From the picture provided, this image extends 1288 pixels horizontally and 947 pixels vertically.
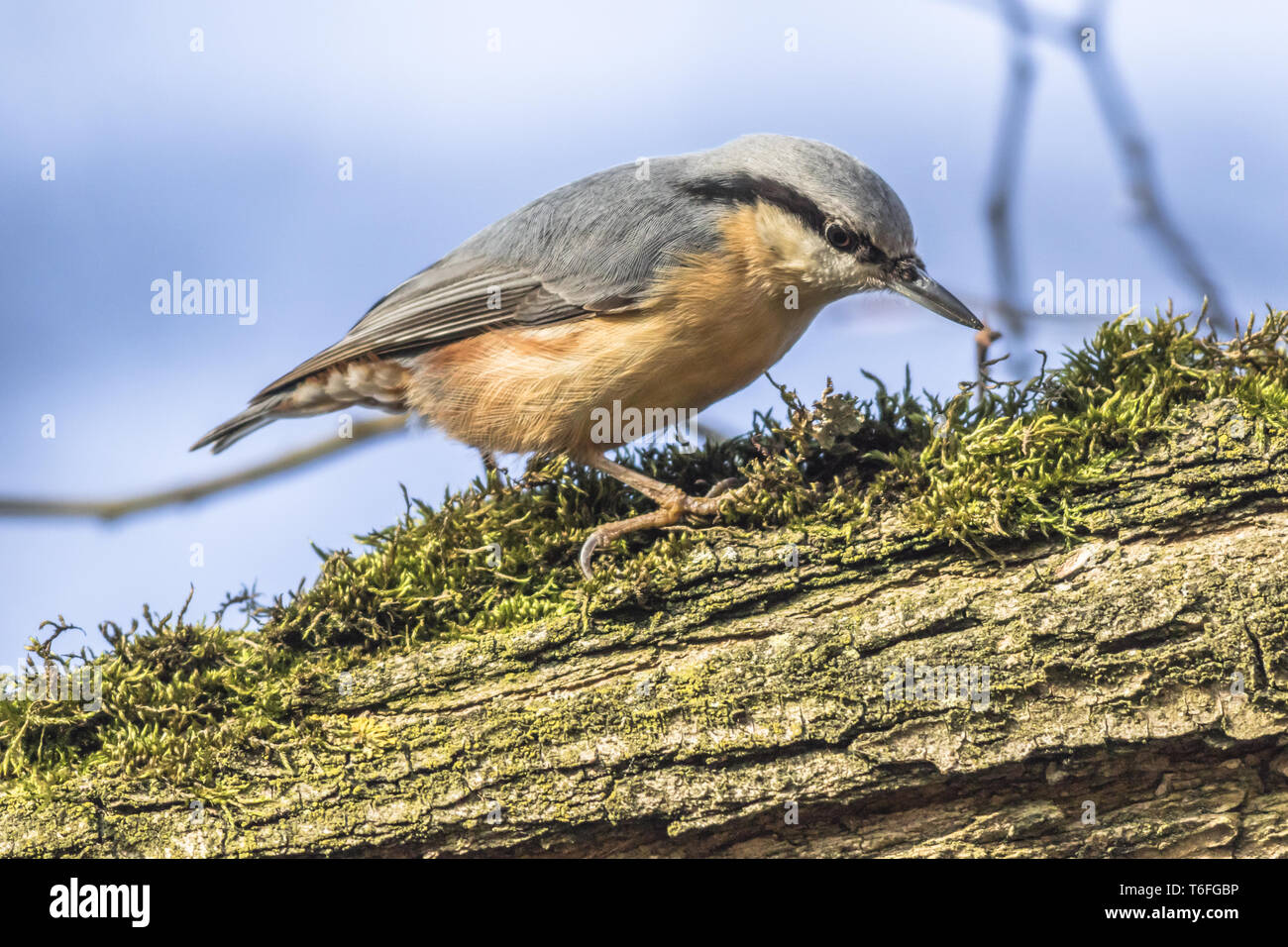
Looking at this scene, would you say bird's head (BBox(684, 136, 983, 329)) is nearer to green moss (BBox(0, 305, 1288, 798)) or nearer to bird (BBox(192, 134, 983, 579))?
bird (BBox(192, 134, 983, 579))

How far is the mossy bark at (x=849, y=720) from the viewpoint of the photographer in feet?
7.96

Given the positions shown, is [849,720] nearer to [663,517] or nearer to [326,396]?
[663,517]

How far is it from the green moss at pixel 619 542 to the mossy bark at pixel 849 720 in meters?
0.04

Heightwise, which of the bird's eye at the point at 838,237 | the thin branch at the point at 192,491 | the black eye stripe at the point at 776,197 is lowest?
the thin branch at the point at 192,491

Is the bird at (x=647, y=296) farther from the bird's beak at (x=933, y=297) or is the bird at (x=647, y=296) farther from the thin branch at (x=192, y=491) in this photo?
the thin branch at (x=192, y=491)

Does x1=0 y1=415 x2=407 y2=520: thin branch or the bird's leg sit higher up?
x1=0 y1=415 x2=407 y2=520: thin branch

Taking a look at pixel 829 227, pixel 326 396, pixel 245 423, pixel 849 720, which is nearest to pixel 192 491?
pixel 245 423

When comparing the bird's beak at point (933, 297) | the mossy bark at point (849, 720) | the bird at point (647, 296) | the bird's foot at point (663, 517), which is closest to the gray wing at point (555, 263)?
the bird at point (647, 296)

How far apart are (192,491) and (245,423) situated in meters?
0.32

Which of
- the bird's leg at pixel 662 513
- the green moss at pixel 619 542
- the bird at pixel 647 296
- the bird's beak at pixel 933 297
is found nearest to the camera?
the green moss at pixel 619 542

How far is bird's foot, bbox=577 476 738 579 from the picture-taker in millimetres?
2912

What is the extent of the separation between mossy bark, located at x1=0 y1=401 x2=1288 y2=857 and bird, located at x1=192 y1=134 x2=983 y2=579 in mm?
437

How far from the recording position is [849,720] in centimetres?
249

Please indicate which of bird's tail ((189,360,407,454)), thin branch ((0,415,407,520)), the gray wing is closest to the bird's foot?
the gray wing
